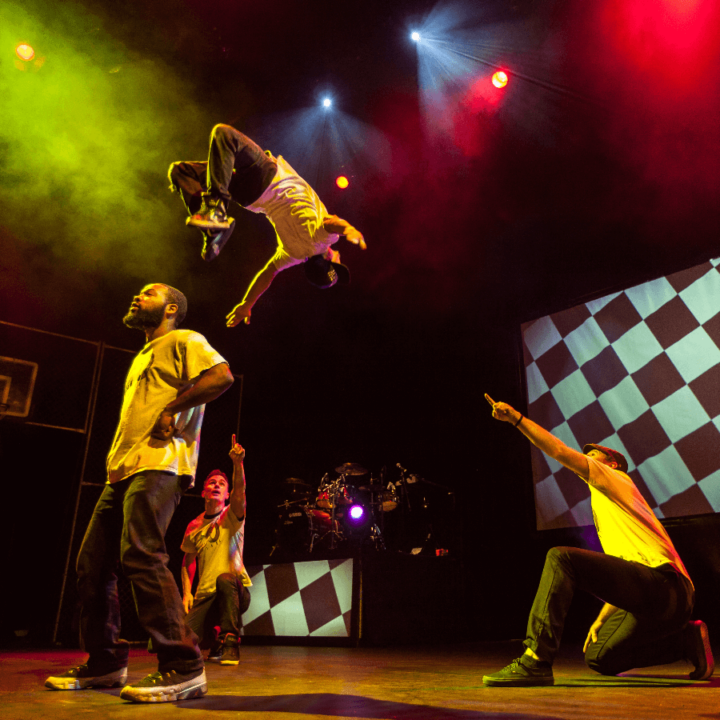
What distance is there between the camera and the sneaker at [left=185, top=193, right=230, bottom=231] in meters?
2.59

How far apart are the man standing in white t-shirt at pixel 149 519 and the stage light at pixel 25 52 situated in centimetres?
346

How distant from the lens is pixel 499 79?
4957 mm

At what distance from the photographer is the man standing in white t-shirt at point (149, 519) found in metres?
1.82

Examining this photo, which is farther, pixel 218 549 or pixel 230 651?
pixel 218 549

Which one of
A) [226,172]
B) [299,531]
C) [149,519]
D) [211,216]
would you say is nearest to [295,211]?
[226,172]

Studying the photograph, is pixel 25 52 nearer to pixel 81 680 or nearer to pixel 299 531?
pixel 81 680

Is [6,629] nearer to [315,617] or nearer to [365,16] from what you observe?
[315,617]

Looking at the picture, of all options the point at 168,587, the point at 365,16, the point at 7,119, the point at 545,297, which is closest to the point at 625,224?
the point at 545,297

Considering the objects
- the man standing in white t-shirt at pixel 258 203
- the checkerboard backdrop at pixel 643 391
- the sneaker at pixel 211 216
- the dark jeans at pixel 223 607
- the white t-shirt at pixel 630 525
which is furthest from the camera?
the checkerboard backdrop at pixel 643 391

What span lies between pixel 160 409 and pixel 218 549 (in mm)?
2166

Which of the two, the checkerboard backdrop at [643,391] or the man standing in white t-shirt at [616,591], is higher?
the checkerboard backdrop at [643,391]

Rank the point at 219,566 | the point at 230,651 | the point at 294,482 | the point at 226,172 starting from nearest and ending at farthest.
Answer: the point at 226,172
the point at 230,651
the point at 219,566
the point at 294,482

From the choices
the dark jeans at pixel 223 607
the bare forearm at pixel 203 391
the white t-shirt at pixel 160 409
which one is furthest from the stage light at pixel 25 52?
the dark jeans at pixel 223 607

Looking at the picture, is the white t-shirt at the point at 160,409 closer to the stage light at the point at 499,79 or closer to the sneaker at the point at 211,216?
the sneaker at the point at 211,216
